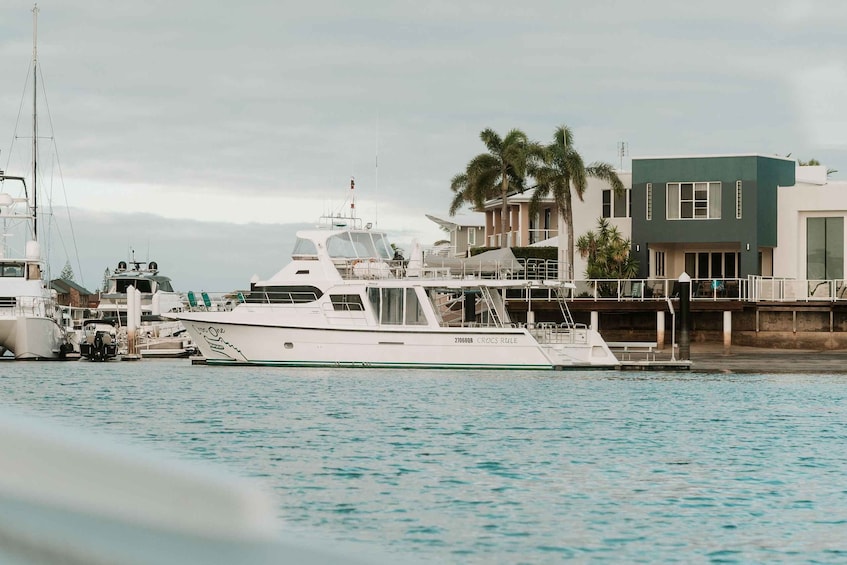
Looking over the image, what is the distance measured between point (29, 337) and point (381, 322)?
1631 centimetres

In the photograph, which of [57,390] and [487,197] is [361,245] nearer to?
[57,390]

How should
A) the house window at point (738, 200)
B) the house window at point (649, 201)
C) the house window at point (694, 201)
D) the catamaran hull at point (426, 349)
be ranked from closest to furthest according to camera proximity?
the catamaran hull at point (426, 349)
the house window at point (738, 200)
the house window at point (694, 201)
the house window at point (649, 201)

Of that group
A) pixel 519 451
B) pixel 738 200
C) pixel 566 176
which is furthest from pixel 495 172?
pixel 519 451

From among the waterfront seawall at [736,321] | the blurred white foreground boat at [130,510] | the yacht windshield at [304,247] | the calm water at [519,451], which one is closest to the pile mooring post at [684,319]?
the calm water at [519,451]

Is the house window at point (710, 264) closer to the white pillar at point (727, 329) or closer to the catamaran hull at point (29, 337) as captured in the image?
the white pillar at point (727, 329)

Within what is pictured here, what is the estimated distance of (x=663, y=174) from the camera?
5438 centimetres

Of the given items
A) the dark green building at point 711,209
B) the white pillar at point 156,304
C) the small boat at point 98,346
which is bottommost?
the small boat at point 98,346

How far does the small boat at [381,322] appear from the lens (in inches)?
1534

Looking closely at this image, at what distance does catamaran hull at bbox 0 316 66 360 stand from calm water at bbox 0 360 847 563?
29.4 ft

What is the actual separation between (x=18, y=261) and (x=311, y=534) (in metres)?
39.4

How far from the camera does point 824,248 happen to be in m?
53.2

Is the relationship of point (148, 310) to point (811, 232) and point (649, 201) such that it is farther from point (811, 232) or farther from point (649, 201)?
point (811, 232)

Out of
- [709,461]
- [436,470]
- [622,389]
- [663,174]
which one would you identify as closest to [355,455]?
[436,470]

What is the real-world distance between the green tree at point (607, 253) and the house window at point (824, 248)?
759cm
